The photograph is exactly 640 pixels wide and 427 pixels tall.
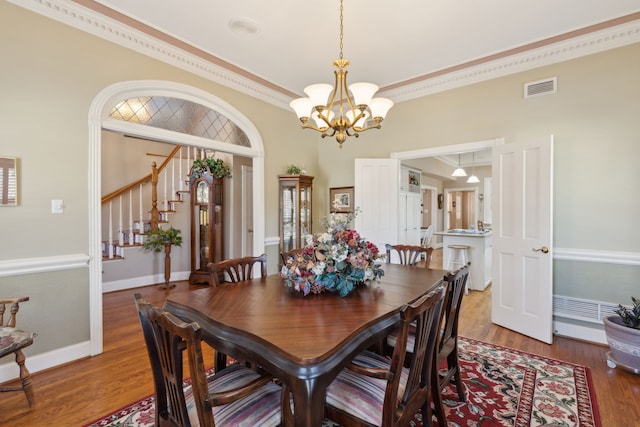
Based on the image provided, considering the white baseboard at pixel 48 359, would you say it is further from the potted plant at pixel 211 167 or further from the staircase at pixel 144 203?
the potted plant at pixel 211 167

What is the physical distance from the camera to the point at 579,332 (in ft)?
10.0

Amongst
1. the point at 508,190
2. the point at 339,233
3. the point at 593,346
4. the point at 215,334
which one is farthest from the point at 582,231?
the point at 215,334

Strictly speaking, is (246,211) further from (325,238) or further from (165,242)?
(325,238)

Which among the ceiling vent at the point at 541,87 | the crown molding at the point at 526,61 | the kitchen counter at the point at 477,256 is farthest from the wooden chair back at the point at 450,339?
the kitchen counter at the point at 477,256

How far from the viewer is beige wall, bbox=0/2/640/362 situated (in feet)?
7.65

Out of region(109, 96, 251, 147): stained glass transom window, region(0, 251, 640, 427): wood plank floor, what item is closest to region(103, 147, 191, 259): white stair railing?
region(0, 251, 640, 427): wood plank floor

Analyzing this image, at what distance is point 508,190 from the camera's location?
3346mm

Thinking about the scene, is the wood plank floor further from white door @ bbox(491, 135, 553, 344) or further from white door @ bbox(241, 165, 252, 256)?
white door @ bbox(241, 165, 252, 256)

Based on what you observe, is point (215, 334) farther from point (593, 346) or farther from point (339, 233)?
point (593, 346)

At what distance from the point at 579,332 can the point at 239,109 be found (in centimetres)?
455

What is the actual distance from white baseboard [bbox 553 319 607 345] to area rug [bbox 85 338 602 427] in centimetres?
74

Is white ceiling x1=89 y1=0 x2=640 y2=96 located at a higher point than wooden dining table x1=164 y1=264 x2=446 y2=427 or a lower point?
higher

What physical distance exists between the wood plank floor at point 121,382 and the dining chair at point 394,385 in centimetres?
145

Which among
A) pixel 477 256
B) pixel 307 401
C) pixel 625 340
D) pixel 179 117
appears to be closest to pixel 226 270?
pixel 307 401
